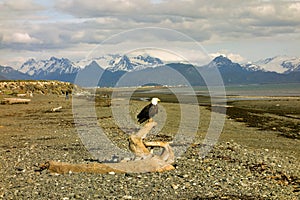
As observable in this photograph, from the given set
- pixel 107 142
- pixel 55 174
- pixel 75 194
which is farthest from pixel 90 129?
pixel 75 194

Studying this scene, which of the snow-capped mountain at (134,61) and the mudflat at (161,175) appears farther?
the snow-capped mountain at (134,61)

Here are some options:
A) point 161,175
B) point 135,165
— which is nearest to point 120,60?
point 135,165

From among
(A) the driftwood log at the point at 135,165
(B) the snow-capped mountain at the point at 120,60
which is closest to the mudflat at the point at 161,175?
(A) the driftwood log at the point at 135,165

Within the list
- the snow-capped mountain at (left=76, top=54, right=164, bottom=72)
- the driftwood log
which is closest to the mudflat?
the driftwood log

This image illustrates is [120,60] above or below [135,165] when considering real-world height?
above

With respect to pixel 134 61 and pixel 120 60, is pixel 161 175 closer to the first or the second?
pixel 120 60

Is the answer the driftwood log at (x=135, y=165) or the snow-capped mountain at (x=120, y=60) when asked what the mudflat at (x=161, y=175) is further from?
the snow-capped mountain at (x=120, y=60)

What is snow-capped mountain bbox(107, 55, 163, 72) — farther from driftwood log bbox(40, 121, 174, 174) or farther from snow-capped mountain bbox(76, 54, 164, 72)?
driftwood log bbox(40, 121, 174, 174)

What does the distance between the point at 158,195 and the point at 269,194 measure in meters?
3.92

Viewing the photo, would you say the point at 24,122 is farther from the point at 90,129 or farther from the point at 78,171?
the point at 78,171

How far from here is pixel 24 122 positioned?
40.4 m

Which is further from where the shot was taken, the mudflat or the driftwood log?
the driftwood log

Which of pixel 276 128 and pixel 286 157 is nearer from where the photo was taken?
pixel 286 157

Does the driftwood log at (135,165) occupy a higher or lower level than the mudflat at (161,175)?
higher
